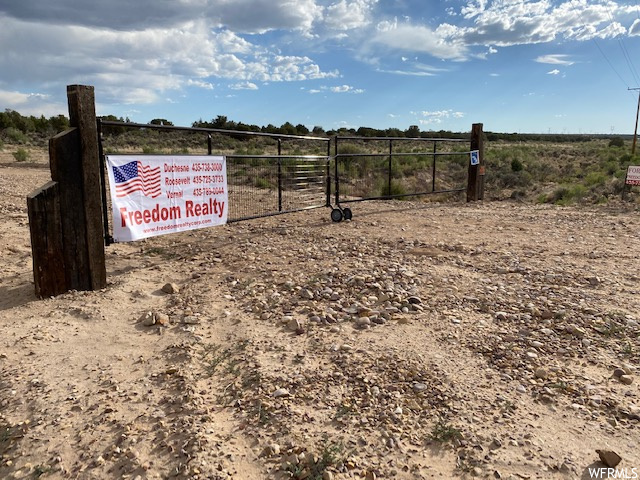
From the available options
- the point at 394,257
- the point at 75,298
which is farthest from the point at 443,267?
the point at 75,298

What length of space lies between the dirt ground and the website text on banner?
0.61 m

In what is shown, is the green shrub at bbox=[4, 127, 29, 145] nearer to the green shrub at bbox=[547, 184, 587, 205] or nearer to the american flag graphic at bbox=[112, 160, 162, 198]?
the green shrub at bbox=[547, 184, 587, 205]

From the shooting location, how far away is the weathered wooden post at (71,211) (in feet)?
16.9

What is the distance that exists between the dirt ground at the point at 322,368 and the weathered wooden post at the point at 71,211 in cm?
30

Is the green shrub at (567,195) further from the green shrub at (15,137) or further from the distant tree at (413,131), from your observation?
the distant tree at (413,131)

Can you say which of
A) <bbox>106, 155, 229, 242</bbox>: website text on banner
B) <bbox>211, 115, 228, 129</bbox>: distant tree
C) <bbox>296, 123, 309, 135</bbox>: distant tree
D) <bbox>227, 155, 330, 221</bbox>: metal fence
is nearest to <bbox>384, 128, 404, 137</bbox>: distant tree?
<bbox>296, 123, 309, 135</bbox>: distant tree

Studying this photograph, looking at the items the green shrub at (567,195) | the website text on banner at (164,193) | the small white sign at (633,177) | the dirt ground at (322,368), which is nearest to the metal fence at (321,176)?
the website text on banner at (164,193)

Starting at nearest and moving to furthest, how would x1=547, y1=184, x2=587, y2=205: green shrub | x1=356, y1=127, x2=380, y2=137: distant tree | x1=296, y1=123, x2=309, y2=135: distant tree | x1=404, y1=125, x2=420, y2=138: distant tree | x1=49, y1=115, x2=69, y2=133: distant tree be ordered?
x1=547, y1=184, x2=587, y2=205: green shrub → x1=49, y1=115, x2=69, y2=133: distant tree → x1=296, y1=123, x2=309, y2=135: distant tree → x1=356, y1=127, x2=380, y2=137: distant tree → x1=404, y1=125, x2=420, y2=138: distant tree

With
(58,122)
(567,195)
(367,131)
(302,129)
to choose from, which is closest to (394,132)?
(367,131)

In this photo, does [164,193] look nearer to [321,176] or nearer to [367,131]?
[321,176]
